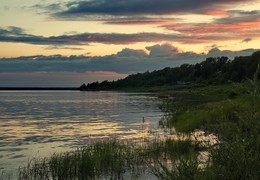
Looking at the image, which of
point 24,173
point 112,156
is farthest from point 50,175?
point 112,156

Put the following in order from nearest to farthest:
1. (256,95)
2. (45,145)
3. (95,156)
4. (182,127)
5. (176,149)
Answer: (256,95)
(95,156)
(176,149)
(45,145)
(182,127)

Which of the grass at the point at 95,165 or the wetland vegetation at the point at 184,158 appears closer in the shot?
the wetland vegetation at the point at 184,158

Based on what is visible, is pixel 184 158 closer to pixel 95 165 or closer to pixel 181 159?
pixel 95 165

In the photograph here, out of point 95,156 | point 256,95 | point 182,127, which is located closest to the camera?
point 256,95

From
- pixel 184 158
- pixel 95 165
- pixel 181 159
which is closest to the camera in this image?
pixel 181 159

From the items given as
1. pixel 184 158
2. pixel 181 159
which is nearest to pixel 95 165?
pixel 184 158

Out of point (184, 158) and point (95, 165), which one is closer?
point (184, 158)

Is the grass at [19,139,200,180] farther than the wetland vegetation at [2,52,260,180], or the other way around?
the grass at [19,139,200,180]

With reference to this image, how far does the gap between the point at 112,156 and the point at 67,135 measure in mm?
14676

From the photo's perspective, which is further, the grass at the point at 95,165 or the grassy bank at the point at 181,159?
the grass at the point at 95,165

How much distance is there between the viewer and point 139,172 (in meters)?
15.6

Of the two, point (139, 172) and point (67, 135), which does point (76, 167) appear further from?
point (67, 135)

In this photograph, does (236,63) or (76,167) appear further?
(236,63)

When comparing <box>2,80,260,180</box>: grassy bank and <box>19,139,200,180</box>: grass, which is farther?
<box>19,139,200,180</box>: grass
